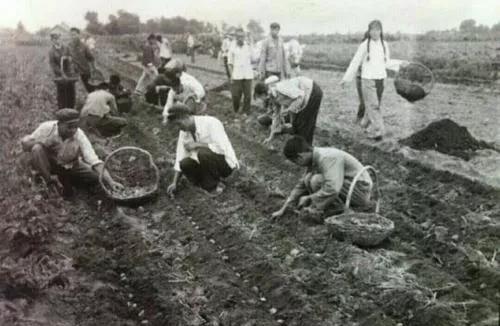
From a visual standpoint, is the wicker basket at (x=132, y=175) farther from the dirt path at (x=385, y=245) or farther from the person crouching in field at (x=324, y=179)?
the person crouching in field at (x=324, y=179)

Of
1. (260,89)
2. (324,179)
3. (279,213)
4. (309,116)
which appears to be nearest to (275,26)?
(260,89)

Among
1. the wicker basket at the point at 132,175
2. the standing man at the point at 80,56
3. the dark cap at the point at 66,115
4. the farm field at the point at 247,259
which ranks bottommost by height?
the farm field at the point at 247,259

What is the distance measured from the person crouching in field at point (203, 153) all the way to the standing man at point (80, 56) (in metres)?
3.54

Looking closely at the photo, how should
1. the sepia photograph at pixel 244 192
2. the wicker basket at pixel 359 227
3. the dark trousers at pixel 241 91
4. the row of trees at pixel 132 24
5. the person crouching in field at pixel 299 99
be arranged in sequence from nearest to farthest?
the sepia photograph at pixel 244 192 < the wicker basket at pixel 359 227 < the person crouching in field at pixel 299 99 < the row of trees at pixel 132 24 < the dark trousers at pixel 241 91

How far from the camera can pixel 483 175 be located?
199 inches

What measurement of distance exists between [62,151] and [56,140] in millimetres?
107

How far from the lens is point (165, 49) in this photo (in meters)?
9.17

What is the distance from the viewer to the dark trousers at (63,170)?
184 inches

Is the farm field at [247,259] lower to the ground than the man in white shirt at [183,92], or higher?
lower

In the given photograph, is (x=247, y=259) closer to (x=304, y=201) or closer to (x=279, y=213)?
(x=279, y=213)

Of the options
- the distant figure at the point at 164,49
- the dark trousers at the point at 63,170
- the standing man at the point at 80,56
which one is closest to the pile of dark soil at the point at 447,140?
the dark trousers at the point at 63,170

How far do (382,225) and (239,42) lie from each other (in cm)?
464

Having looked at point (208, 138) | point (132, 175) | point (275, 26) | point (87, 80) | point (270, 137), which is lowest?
point (132, 175)

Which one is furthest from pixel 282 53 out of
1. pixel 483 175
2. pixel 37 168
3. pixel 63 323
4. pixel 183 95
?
pixel 63 323
